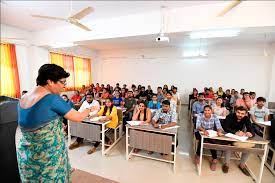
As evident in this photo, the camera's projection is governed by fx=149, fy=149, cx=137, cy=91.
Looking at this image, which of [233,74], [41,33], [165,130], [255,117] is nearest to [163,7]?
[165,130]

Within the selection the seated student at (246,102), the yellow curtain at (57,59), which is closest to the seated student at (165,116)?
the seated student at (246,102)

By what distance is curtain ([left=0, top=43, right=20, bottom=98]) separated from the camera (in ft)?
15.6

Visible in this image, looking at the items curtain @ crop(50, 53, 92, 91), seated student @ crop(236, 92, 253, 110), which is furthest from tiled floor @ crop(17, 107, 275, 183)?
curtain @ crop(50, 53, 92, 91)

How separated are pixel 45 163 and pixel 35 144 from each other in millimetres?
187

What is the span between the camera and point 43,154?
1.20 meters

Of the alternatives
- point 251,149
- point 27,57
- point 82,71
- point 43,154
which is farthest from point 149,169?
point 82,71

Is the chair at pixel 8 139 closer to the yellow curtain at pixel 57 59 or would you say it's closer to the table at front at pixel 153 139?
the table at front at pixel 153 139

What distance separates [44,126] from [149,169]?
6.97 feet

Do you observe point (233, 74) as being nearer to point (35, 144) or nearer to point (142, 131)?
point (142, 131)

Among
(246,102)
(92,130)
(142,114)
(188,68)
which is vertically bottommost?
(92,130)

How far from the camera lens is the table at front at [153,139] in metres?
2.59

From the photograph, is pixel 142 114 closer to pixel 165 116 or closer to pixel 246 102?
pixel 165 116

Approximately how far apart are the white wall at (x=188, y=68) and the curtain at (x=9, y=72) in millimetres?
4397

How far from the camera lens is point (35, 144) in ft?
3.87
